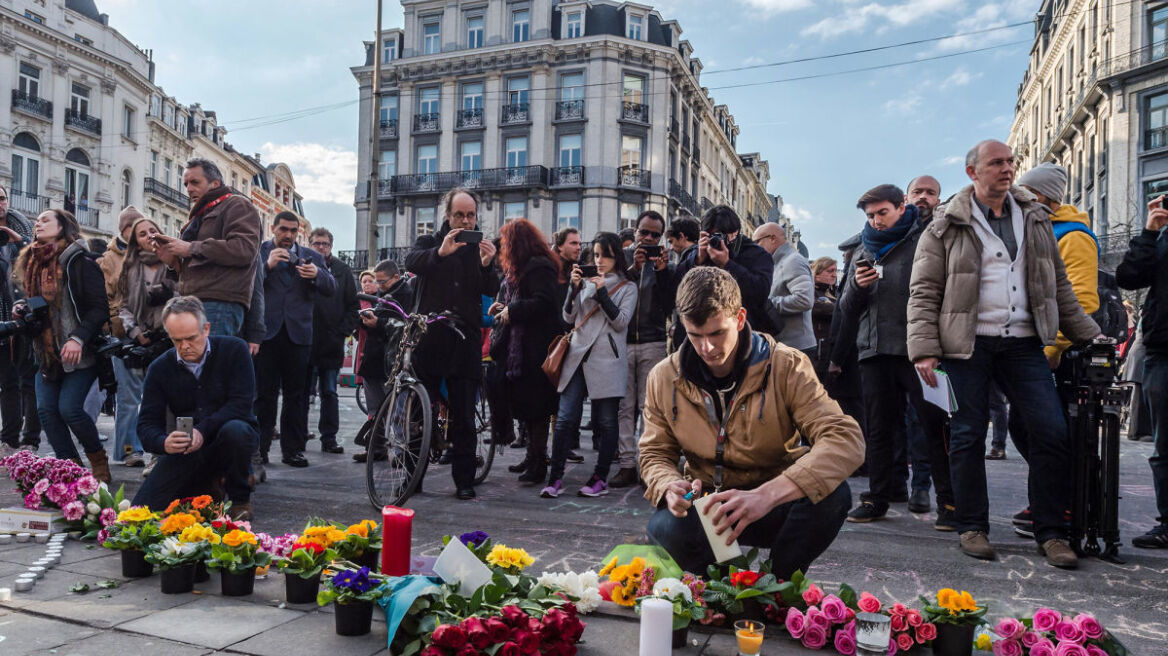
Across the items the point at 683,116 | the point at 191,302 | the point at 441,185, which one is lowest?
the point at 191,302

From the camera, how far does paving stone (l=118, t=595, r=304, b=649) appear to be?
268 cm

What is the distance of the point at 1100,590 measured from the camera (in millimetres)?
3549

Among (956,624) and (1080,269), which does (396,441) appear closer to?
(956,624)

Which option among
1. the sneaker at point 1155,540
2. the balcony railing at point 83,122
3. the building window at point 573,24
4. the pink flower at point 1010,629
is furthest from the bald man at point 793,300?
the balcony railing at point 83,122

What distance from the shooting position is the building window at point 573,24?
119ft

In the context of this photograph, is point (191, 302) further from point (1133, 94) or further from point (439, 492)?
point (1133, 94)

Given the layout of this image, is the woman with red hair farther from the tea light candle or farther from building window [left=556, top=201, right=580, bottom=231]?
building window [left=556, top=201, right=580, bottom=231]

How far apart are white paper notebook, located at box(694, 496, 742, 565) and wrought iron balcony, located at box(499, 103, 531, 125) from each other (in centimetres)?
3490

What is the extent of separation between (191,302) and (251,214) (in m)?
1.08

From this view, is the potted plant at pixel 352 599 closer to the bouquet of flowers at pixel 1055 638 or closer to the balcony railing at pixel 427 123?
the bouquet of flowers at pixel 1055 638

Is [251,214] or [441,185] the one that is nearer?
[251,214]

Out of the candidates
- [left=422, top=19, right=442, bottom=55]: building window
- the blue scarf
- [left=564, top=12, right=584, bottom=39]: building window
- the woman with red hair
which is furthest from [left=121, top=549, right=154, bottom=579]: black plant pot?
[left=422, top=19, right=442, bottom=55]: building window

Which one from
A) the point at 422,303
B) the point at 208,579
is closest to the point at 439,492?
the point at 422,303

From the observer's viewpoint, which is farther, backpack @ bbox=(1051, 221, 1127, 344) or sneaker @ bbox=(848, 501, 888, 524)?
backpack @ bbox=(1051, 221, 1127, 344)
